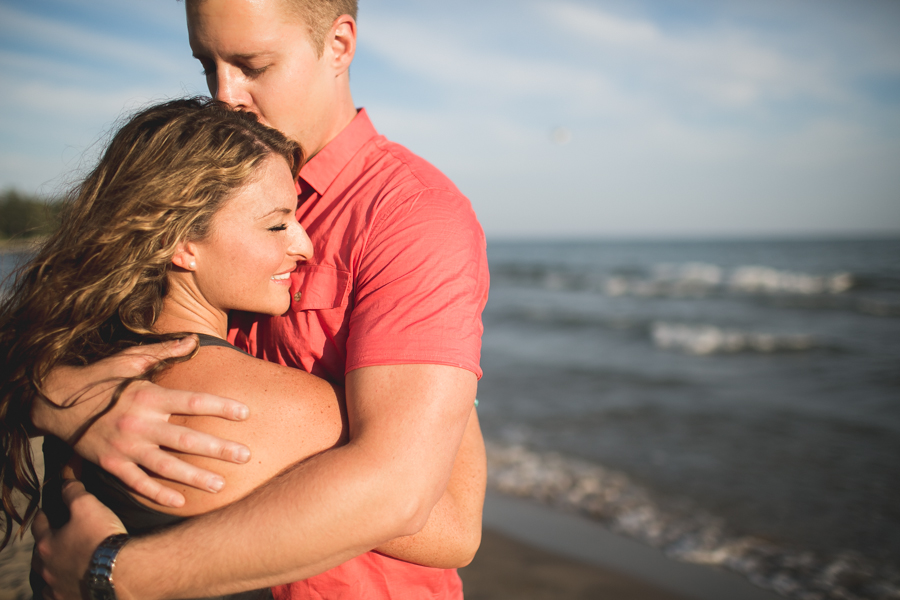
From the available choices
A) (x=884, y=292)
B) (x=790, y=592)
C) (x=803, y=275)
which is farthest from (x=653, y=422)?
(x=803, y=275)

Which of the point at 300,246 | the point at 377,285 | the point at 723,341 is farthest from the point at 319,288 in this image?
the point at 723,341

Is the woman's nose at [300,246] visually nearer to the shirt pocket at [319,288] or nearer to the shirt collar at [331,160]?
the shirt pocket at [319,288]

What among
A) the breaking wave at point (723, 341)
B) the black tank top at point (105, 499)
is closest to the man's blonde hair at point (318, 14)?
the black tank top at point (105, 499)

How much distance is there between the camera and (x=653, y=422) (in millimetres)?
7203

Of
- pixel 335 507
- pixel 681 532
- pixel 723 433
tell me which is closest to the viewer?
pixel 335 507

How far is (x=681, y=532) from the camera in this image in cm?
462

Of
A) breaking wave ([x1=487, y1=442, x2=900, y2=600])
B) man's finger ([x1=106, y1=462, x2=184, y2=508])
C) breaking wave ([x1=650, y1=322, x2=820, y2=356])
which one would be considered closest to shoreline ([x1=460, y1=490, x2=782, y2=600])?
breaking wave ([x1=487, y1=442, x2=900, y2=600])

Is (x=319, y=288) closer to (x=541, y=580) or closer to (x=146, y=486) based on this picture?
(x=146, y=486)

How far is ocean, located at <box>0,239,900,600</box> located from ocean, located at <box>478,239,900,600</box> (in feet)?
0.07

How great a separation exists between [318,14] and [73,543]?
169cm

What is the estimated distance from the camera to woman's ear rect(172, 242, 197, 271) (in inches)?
59.3

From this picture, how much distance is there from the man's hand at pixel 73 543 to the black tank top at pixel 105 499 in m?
0.03

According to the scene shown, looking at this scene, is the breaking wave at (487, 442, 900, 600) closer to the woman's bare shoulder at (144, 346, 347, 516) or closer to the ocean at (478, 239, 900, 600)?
the ocean at (478, 239, 900, 600)

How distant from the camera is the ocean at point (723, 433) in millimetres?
4469
